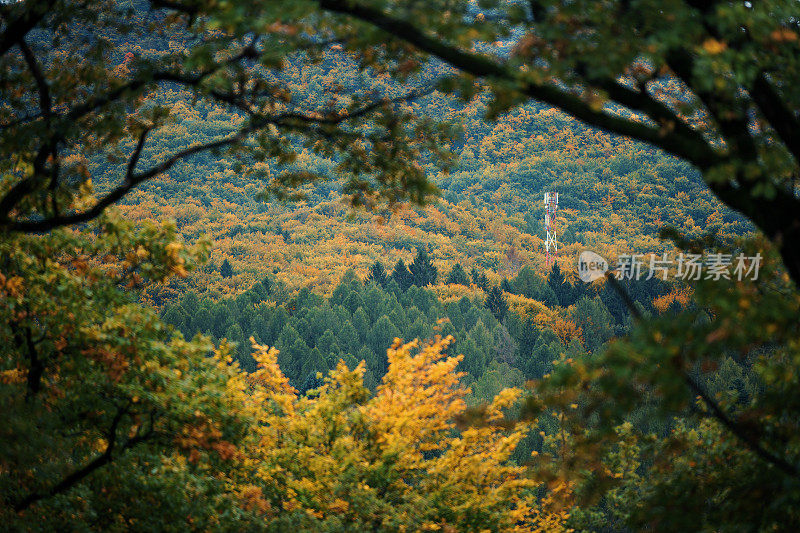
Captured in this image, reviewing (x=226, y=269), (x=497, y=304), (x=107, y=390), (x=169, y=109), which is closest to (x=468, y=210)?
(x=226, y=269)

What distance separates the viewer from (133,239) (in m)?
6.48

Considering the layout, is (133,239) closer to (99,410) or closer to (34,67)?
(99,410)

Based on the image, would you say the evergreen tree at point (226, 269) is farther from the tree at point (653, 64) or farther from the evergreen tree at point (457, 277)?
the tree at point (653, 64)

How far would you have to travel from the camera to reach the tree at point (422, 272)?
208 ft

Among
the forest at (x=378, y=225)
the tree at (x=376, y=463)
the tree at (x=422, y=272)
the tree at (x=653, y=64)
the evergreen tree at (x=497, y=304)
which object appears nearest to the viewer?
the tree at (x=653, y=64)

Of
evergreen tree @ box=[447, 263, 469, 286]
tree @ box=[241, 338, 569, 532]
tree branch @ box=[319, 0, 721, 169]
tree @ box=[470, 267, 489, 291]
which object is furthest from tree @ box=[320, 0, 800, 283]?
tree @ box=[470, 267, 489, 291]

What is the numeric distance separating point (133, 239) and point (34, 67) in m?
2.47

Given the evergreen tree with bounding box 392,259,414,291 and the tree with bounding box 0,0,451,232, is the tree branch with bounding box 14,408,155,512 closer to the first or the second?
the tree with bounding box 0,0,451,232

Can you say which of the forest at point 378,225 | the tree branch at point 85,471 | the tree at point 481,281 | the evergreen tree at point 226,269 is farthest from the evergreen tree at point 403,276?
the tree branch at point 85,471

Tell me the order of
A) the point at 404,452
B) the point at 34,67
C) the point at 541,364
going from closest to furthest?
1. the point at 34,67
2. the point at 404,452
3. the point at 541,364

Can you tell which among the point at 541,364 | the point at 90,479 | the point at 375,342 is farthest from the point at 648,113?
the point at 375,342

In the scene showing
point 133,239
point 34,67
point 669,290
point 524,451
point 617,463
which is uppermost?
point 34,67

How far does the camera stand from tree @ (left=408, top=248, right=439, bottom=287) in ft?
208

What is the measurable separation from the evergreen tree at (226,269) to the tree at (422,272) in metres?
20.7
